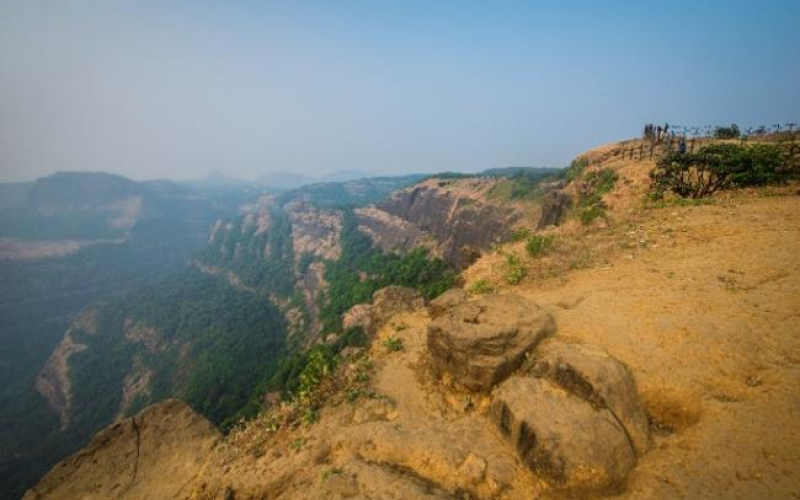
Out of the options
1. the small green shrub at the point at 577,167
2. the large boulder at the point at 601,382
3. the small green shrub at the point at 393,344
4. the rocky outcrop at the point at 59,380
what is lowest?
the rocky outcrop at the point at 59,380

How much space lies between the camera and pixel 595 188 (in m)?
32.1

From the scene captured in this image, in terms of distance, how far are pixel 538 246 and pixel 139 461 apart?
16132 mm

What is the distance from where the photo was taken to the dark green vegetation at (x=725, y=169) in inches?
789

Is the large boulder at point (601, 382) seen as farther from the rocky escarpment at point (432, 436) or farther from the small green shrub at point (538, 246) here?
the small green shrub at point (538, 246)

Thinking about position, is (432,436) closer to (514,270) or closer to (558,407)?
(558,407)

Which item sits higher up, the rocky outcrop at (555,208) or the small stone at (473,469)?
the rocky outcrop at (555,208)

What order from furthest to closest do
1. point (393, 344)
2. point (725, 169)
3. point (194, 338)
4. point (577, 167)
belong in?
point (194, 338) → point (577, 167) → point (725, 169) → point (393, 344)

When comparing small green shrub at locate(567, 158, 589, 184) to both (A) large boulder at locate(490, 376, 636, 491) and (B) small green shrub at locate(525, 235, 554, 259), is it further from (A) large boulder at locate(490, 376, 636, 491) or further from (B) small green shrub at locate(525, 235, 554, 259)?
(A) large boulder at locate(490, 376, 636, 491)

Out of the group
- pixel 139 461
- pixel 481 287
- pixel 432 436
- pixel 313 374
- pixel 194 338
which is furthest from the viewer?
pixel 194 338

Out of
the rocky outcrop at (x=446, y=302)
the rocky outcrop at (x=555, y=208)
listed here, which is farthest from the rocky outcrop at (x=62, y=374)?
the rocky outcrop at (x=446, y=302)

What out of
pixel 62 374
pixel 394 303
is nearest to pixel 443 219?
pixel 394 303

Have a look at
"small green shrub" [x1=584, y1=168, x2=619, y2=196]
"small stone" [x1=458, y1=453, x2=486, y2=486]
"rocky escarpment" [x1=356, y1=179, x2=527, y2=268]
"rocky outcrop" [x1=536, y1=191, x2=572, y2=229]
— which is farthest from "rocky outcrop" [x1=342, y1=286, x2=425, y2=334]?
"rocky escarpment" [x1=356, y1=179, x2=527, y2=268]

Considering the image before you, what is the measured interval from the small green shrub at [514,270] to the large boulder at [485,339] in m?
4.04

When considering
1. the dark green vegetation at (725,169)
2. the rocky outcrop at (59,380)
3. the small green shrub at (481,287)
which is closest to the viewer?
the small green shrub at (481,287)
